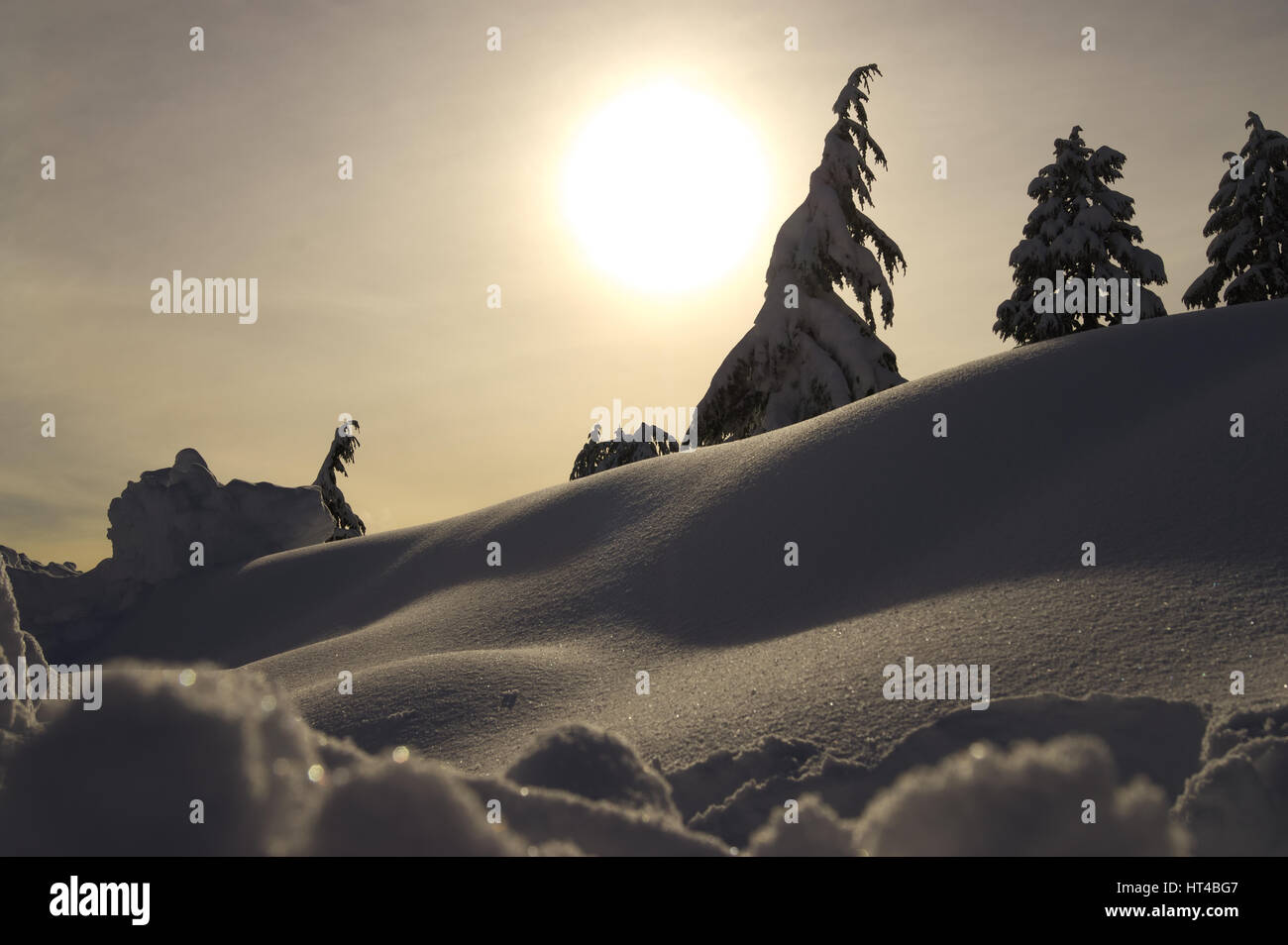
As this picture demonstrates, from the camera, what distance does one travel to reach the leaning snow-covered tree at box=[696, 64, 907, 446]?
1473 cm

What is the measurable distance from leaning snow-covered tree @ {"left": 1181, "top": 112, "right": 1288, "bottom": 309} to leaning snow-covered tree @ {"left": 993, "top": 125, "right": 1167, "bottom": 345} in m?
1.46

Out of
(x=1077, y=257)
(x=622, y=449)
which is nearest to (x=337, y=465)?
(x=622, y=449)

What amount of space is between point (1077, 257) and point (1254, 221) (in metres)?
3.85

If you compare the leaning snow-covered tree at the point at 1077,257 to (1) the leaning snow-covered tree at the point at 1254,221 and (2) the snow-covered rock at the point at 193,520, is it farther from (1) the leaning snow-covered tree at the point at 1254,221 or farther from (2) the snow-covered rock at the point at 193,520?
(2) the snow-covered rock at the point at 193,520

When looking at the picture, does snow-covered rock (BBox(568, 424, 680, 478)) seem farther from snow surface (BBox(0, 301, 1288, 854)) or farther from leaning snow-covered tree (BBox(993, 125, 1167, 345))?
snow surface (BBox(0, 301, 1288, 854))

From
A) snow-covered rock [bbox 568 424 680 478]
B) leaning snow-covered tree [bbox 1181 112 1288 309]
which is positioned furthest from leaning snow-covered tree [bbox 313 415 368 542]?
leaning snow-covered tree [bbox 1181 112 1288 309]

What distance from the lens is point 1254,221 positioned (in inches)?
690

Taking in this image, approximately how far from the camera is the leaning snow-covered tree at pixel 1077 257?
17188 mm

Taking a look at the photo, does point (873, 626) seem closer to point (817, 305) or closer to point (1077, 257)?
point (817, 305)

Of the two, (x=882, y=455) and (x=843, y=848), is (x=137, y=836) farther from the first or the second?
(x=882, y=455)

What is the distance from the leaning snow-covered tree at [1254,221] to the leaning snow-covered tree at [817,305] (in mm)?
7493

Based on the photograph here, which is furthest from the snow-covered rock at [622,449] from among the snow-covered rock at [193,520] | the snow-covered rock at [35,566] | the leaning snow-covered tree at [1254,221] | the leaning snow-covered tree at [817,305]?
the leaning snow-covered tree at [1254,221]
